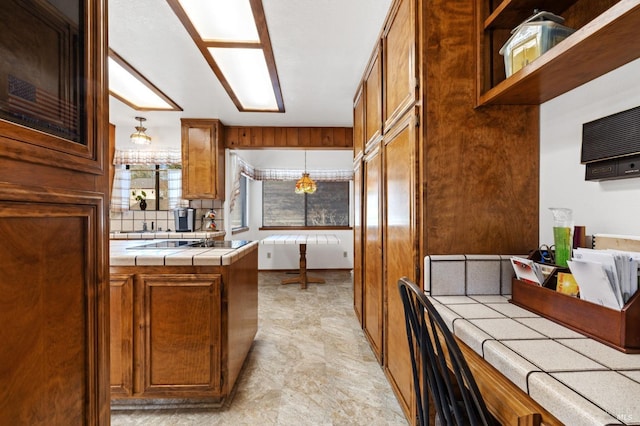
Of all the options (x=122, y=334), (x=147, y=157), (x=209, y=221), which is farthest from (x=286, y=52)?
(x=147, y=157)

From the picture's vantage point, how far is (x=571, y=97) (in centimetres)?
117

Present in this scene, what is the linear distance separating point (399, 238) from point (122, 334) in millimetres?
1680

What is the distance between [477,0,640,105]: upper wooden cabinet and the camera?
31.6 inches

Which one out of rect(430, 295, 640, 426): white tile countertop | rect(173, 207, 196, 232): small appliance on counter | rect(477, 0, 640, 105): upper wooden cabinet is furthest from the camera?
rect(173, 207, 196, 232): small appliance on counter

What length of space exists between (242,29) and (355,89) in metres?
1.30

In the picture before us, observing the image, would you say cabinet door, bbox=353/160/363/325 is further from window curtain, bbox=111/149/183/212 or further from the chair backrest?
window curtain, bbox=111/149/183/212

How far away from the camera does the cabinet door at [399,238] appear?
1416 millimetres

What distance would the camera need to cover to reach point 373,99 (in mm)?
2285

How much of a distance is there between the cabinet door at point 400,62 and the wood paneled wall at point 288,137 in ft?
7.41

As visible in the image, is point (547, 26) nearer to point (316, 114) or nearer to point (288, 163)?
point (316, 114)

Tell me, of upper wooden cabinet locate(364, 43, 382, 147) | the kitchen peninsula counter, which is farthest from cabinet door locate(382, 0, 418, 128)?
the kitchen peninsula counter

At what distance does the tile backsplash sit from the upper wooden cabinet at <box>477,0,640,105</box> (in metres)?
3.64

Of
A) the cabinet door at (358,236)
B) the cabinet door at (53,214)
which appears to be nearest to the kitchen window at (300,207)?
the cabinet door at (358,236)

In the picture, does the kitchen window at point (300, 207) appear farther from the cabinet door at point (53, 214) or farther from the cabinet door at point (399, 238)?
the cabinet door at point (53, 214)
